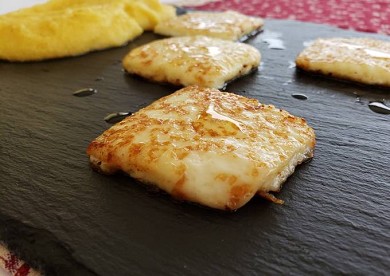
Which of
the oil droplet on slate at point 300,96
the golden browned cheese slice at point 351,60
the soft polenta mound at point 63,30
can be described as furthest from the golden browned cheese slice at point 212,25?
the oil droplet on slate at point 300,96

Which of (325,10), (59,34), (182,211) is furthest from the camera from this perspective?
(325,10)

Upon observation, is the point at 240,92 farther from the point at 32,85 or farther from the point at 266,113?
the point at 32,85

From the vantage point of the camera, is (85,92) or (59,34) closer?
(85,92)

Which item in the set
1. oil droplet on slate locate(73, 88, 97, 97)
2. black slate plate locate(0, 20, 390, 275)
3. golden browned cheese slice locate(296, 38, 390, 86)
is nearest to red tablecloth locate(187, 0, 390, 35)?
golden browned cheese slice locate(296, 38, 390, 86)

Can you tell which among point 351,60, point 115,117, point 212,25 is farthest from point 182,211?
point 212,25

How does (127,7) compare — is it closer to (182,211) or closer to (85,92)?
(85,92)

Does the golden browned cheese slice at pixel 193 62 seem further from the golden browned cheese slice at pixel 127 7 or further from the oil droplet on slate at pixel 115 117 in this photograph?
the golden browned cheese slice at pixel 127 7

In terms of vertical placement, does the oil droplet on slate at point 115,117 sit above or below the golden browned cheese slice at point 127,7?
below
